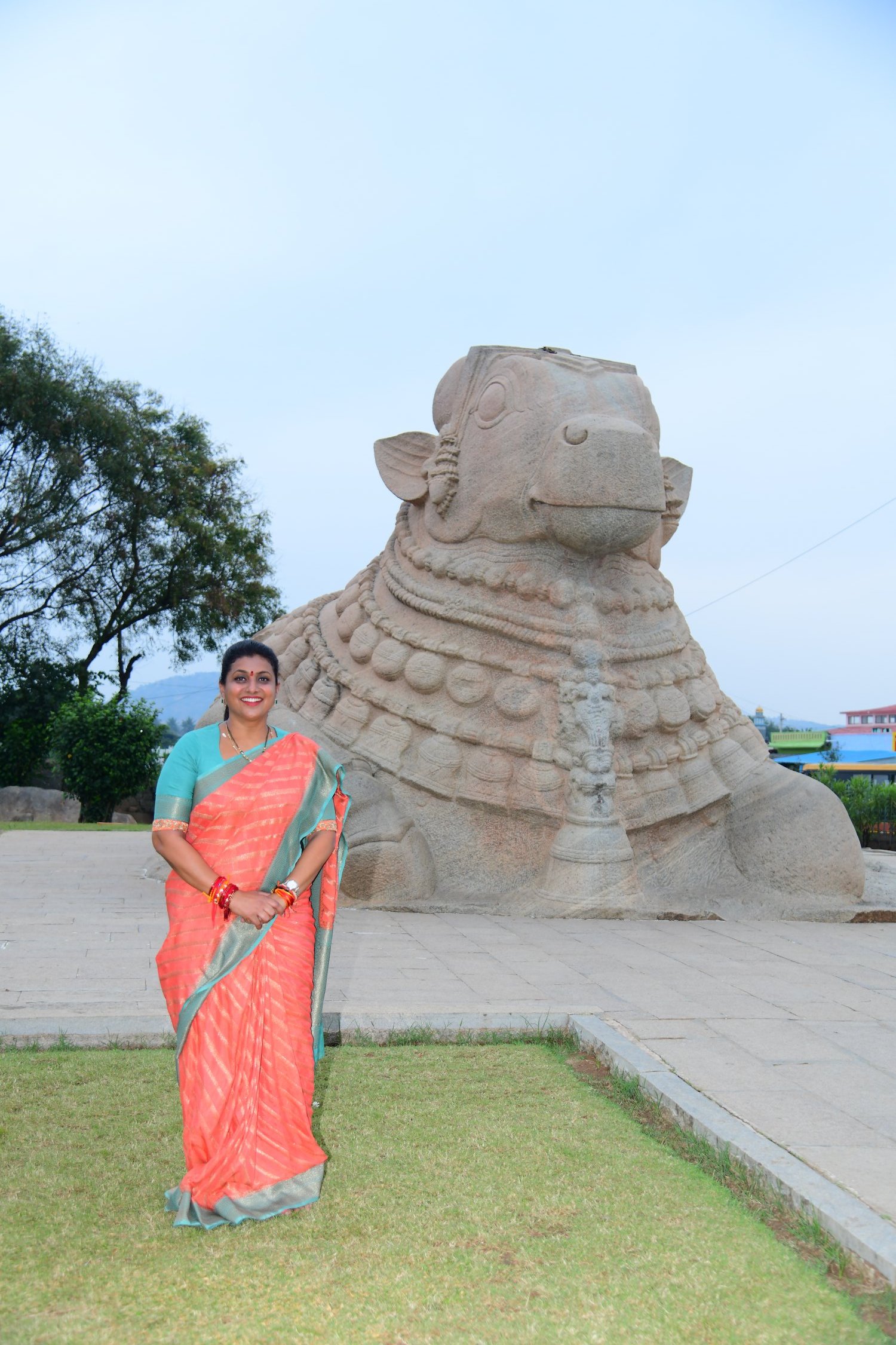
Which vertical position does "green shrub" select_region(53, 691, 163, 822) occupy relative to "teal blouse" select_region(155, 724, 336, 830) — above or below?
above

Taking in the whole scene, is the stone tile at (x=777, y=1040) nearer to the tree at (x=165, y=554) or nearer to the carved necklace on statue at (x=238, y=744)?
the carved necklace on statue at (x=238, y=744)

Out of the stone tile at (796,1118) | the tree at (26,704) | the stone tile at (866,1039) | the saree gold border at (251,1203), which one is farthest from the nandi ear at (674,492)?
the tree at (26,704)

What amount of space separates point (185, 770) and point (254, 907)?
0.39 metres

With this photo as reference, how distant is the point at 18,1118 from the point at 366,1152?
38.9 inches

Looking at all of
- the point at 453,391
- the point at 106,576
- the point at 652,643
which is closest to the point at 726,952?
the point at 652,643

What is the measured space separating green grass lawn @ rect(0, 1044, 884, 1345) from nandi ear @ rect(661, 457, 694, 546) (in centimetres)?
468

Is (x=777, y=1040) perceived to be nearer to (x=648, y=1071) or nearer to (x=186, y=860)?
(x=648, y=1071)

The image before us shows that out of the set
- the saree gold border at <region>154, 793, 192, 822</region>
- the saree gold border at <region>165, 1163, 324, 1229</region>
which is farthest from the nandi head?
the saree gold border at <region>165, 1163, 324, 1229</region>

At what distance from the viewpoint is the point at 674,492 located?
24.6ft

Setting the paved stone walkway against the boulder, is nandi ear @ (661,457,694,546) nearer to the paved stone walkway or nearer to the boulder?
the paved stone walkway

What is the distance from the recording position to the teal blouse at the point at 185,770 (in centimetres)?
292

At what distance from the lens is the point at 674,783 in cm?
689

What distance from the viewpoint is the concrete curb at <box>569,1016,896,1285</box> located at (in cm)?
253

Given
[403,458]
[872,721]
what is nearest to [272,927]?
[403,458]
